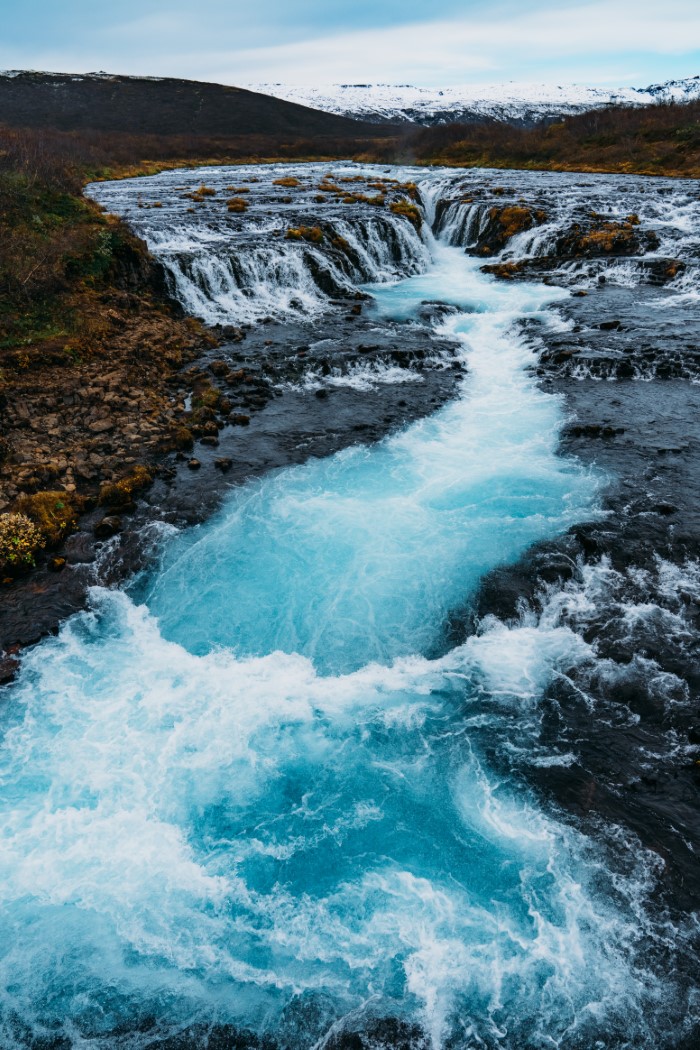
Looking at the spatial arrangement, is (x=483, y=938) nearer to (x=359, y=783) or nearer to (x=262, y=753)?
(x=359, y=783)

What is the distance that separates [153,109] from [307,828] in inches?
4646

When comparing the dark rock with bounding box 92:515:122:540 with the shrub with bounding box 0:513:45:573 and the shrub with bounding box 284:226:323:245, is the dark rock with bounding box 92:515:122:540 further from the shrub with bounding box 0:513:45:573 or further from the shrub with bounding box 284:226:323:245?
the shrub with bounding box 284:226:323:245

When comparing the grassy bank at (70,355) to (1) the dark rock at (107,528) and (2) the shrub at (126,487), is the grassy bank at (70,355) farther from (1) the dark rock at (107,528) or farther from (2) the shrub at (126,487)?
(1) the dark rock at (107,528)

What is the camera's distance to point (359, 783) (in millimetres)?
8258

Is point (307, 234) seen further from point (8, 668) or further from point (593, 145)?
point (593, 145)

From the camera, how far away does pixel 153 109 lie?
314ft

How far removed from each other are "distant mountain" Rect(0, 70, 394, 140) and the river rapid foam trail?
309ft

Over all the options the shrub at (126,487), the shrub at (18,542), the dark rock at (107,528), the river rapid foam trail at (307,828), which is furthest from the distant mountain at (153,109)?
the river rapid foam trail at (307,828)

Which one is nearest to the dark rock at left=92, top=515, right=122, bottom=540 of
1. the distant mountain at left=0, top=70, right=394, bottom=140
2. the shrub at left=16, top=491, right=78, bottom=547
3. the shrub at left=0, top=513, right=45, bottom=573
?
the shrub at left=16, top=491, right=78, bottom=547

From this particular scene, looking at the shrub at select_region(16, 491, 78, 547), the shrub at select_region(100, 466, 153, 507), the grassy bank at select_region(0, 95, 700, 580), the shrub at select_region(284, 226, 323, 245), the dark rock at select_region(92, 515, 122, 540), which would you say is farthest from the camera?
the shrub at select_region(284, 226, 323, 245)

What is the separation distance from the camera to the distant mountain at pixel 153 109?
87537mm

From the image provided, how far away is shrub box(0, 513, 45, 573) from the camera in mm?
11508

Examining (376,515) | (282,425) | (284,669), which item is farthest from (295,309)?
(284,669)

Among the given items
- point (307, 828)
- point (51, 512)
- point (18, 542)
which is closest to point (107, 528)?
point (51, 512)
